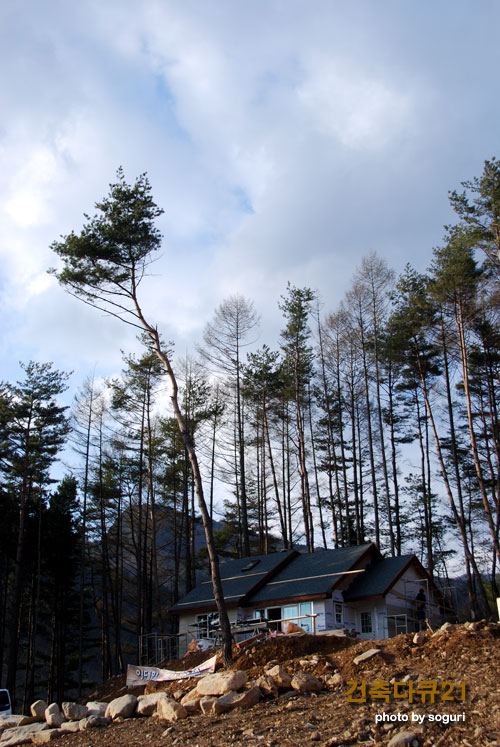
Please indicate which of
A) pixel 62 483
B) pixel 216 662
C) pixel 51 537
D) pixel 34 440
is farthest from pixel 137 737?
pixel 62 483

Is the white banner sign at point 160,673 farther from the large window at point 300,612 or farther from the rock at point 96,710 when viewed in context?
the large window at point 300,612

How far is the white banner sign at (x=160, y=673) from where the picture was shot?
14414mm

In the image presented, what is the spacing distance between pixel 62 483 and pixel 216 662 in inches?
738

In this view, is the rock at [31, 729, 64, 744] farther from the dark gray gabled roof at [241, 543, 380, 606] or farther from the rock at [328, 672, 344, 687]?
the dark gray gabled roof at [241, 543, 380, 606]

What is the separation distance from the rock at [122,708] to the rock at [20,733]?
60.5 inches

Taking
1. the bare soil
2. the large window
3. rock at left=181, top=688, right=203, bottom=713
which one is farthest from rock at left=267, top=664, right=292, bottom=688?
the large window

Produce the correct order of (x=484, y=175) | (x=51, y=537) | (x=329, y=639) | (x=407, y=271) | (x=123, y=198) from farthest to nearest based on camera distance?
(x=51, y=537) < (x=407, y=271) < (x=484, y=175) < (x=123, y=198) < (x=329, y=639)

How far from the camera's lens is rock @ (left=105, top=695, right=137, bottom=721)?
12258 mm

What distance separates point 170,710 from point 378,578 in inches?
462

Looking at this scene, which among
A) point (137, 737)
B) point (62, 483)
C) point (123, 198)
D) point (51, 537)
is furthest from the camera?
point (62, 483)

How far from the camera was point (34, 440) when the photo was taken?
85.8ft

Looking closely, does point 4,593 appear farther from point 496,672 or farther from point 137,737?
point 496,672

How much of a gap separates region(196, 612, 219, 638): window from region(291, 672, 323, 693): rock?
499 inches

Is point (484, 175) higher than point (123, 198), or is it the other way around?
point (484, 175)
